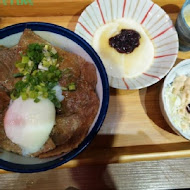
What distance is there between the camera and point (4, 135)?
1.38 meters

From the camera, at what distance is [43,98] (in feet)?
4.44

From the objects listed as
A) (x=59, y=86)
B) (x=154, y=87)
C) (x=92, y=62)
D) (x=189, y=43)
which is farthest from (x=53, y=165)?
(x=189, y=43)

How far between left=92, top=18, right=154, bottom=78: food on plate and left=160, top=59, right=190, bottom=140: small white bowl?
0.66ft

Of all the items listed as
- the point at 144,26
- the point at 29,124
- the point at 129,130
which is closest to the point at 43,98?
the point at 29,124

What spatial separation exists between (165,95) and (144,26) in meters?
0.62

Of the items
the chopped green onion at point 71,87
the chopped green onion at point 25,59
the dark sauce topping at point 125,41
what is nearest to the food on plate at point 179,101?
the dark sauce topping at point 125,41

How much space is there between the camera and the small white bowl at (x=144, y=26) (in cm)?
175

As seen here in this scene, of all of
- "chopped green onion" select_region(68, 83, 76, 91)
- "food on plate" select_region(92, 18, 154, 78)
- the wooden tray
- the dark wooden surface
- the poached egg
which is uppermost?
"food on plate" select_region(92, 18, 154, 78)

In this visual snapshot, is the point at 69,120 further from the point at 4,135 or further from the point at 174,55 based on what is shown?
the point at 174,55

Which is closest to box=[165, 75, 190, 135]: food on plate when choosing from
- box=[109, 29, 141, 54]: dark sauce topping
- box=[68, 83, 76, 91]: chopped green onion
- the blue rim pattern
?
box=[109, 29, 141, 54]: dark sauce topping

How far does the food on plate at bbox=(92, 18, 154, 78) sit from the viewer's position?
6.01 ft

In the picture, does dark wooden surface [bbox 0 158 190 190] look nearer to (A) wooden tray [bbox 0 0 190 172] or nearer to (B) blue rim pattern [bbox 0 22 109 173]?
(A) wooden tray [bbox 0 0 190 172]

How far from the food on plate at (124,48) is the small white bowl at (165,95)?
0.66 ft

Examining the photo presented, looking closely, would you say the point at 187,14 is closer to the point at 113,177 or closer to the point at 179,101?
the point at 179,101
